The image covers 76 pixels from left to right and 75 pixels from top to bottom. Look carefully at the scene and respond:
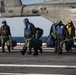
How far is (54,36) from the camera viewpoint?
17.3 metres

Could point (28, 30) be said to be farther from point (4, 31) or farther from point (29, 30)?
point (4, 31)

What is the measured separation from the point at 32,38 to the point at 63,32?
1689 millimetres

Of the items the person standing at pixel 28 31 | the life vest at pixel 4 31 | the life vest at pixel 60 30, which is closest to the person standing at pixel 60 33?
the life vest at pixel 60 30

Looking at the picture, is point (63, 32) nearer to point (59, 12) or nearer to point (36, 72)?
point (36, 72)

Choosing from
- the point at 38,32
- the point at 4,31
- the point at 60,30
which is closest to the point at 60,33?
the point at 60,30

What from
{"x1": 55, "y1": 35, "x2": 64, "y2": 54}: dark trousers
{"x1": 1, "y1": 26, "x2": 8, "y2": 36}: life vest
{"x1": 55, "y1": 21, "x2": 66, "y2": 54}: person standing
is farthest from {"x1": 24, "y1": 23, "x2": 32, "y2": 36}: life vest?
{"x1": 1, "y1": 26, "x2": 8, "y2": 36}: life vest

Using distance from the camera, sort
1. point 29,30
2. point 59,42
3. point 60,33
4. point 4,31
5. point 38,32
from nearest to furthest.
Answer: point 29,30 < point 60,33 < point 59,42 < point 4,31 < point 38,32

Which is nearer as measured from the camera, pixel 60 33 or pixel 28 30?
pixel 28 30

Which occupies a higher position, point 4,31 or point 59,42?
point 4,31

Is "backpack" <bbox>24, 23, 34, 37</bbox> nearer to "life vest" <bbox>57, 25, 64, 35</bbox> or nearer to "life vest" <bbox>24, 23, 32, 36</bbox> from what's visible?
"life vest" <bbox>24, 23, 32, 36</bbox>

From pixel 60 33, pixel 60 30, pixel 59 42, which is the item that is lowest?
pixel 59 42

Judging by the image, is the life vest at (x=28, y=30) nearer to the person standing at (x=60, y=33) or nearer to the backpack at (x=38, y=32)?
the person standing at (x=60, y=33)

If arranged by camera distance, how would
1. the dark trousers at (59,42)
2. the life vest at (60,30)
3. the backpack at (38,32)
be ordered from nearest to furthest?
the life vest at (60,30) < the dark trousers at (59,42) < the backpack at (38,32)

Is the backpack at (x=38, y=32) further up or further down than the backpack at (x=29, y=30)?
further down
